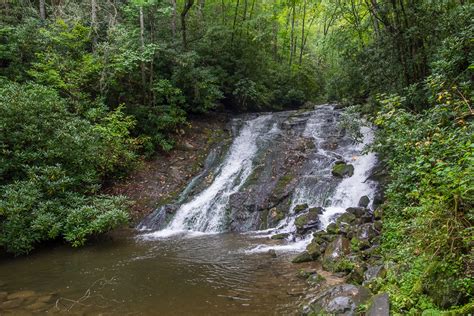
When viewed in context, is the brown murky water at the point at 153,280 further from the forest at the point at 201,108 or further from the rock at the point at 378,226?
the rock at the point at 378,226

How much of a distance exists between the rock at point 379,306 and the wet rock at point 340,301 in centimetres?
35

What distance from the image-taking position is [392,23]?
11.2m

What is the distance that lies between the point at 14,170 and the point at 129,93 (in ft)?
23.2

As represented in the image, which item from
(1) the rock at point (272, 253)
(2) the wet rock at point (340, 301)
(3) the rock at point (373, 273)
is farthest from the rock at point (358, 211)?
(2) the wet rock at point (340, 301)

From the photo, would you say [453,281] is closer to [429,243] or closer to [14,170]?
[429,243]

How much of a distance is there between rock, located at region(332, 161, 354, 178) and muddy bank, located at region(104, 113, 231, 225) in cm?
598

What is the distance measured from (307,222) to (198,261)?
11.5 feet

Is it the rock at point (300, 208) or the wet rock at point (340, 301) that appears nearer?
the wet rock at point (340, 301)

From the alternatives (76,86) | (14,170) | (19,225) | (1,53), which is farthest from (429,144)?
(1,53)

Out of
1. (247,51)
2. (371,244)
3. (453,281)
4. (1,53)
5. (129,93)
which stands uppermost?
(247,51)

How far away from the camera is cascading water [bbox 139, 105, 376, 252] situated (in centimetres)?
1100

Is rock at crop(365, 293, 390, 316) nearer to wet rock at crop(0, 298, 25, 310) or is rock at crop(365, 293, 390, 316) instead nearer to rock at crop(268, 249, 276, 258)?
rock at crop(268, 249, 276, 258)

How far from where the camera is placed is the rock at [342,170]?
39.6 feet

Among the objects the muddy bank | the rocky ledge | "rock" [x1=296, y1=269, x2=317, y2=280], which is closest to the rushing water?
"rock" [x1=296, y1=269, x2=317, y2=280]
